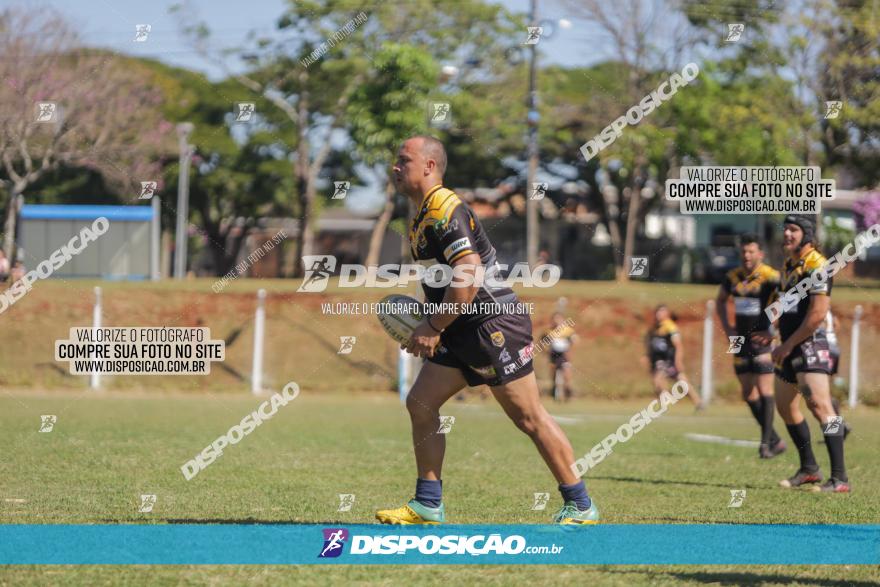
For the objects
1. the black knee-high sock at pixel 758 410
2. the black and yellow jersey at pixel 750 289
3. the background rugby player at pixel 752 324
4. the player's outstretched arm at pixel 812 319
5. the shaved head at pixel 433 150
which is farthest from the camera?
the black knee-high sock at pixel 758 410

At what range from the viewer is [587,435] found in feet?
46.6

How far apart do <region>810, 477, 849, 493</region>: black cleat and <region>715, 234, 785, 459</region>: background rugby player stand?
2061 mm

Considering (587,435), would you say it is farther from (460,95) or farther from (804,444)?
(460,95)

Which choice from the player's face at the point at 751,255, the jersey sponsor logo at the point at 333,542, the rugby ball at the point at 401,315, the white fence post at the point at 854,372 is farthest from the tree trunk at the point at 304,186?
the jersey sponsor logo at the point at 333,542

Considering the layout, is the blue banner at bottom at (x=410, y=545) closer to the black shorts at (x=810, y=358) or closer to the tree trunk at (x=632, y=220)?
the black shorts at (x=810, y=358)

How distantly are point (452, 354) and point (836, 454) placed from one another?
420cm

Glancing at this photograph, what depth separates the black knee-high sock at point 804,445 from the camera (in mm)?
9328

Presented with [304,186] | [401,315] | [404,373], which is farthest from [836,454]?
[304,186]

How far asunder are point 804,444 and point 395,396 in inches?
607

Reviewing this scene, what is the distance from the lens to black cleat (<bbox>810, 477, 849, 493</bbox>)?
8.91 meters

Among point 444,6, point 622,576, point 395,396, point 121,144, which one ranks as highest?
point 444,6

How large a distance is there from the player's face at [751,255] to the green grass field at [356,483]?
1.98m

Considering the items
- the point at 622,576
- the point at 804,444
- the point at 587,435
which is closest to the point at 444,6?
the point at 587,435

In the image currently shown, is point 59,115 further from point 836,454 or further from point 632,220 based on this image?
point 632,220
